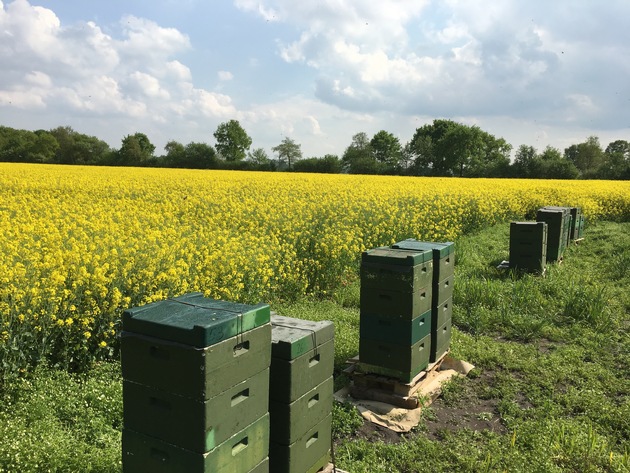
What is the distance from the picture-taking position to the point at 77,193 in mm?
14750

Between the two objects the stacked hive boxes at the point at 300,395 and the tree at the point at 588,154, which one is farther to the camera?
the tree at the point at 588,154

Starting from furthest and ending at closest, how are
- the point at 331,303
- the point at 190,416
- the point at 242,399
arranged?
the point at 331,303 → the point at 242,399 → the point at 190,416

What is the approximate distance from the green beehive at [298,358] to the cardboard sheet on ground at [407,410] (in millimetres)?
1355

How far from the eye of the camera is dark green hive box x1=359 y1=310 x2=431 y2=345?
5242mm

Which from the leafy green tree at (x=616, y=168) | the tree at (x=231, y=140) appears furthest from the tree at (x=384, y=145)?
the leafy green tree at (x=616, y=168)

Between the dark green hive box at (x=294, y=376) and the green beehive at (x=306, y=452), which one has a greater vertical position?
the dark green hive box at (x=294, y=376)

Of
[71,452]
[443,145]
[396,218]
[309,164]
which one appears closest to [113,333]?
[71,452]

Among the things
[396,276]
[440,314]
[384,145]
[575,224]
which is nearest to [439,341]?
[440,314]

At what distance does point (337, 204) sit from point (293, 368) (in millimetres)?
10947

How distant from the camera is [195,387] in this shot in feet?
9.06

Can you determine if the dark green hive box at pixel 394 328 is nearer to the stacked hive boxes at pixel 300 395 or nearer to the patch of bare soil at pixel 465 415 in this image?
the patch of bare soil at pixel 465 415

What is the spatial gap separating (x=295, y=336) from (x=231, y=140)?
3100 inches

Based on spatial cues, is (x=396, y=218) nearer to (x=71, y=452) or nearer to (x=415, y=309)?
(x=415, y=309)

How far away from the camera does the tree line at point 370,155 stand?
52281mm
